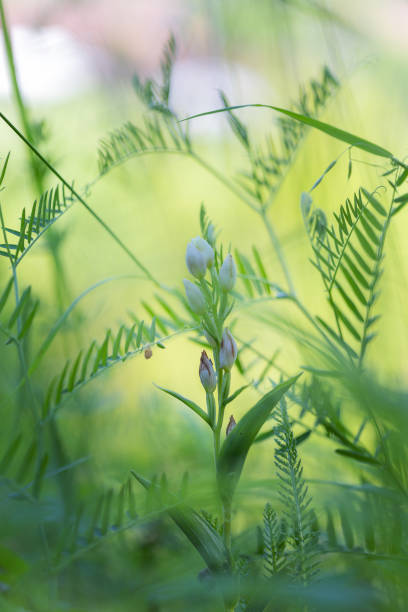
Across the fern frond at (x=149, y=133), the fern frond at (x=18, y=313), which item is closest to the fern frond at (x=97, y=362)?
the fern frond at (x=18, y=313)

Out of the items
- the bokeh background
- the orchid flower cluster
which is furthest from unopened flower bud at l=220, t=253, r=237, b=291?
the bokeh background

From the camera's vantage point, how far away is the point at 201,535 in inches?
10.0

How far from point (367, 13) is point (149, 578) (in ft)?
2.23

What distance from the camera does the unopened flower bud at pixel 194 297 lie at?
0.28 m

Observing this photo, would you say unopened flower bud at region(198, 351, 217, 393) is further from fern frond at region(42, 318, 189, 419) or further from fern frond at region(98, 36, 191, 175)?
fern frond at region(98, 36, 191, 175)

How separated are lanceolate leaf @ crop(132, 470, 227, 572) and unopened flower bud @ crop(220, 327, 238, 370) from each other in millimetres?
65

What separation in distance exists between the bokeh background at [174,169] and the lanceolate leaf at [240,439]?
0.11 feet

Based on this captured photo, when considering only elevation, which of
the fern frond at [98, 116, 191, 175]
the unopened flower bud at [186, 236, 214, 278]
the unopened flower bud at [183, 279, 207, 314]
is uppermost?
the fern frond at [98, 116, 191, 175]

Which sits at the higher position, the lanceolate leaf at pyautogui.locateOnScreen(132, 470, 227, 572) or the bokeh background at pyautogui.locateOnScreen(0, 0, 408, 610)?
the bokeh background at pyautogui.locateOnScreen(0, 0, 408, 610)

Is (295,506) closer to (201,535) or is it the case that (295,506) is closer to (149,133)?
(201,535)

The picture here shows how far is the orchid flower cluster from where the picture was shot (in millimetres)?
277

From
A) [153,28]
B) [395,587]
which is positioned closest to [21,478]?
[395,587]

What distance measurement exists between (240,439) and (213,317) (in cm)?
7

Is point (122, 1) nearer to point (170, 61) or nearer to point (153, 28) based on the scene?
point (153, 28)
